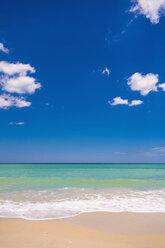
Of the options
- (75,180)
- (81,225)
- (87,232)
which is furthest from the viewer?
(75,180)

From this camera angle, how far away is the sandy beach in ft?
12.1

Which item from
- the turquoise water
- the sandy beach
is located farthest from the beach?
the turquoise water

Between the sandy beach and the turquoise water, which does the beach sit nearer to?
the sandy beach

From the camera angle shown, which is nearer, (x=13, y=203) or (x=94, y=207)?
(x=94, y=207)

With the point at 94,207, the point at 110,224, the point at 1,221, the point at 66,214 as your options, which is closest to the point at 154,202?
the point at 94,207

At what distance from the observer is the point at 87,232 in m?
4.34

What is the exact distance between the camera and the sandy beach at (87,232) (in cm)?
369

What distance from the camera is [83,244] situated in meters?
3.64

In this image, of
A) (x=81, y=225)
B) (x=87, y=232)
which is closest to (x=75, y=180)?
(x=81, y=225)

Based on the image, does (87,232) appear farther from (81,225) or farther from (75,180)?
(75,180)

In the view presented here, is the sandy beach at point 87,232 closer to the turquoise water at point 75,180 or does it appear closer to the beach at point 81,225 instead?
the beach at point 81,225

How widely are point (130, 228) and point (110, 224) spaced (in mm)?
628

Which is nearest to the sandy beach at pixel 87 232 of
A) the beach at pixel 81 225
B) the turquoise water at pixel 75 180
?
the beach at pixel 81 225

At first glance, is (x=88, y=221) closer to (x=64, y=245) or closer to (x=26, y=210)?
(x=64, y=245)
